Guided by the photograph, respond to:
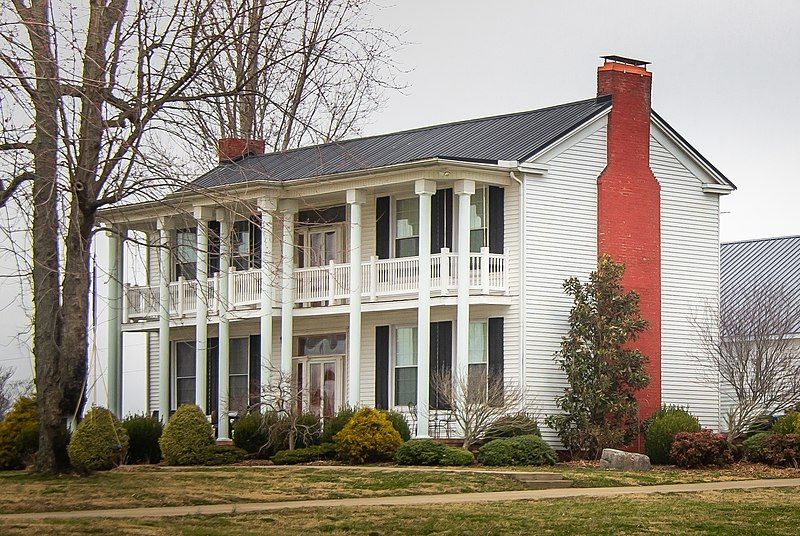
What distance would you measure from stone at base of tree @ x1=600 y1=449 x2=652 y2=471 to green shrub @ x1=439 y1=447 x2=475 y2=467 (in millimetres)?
2809

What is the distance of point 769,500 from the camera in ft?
73.8

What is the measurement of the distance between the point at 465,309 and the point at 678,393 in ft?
22.9

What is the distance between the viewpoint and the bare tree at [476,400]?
3247cm

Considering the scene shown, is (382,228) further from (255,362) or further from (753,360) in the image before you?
(753,360)

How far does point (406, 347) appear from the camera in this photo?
37031 mm

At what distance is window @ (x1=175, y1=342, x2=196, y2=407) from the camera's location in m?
42.9

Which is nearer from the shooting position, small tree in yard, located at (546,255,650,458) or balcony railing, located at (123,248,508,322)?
small tree in yard, located at (546,255,650,458)

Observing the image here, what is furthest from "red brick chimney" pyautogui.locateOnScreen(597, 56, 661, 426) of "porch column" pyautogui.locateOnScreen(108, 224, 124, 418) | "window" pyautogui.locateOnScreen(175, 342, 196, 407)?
"porch column" pyautogui.locateOnScreen(108, 224, 124, 418)

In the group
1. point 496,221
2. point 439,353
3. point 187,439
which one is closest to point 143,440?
point 187,439

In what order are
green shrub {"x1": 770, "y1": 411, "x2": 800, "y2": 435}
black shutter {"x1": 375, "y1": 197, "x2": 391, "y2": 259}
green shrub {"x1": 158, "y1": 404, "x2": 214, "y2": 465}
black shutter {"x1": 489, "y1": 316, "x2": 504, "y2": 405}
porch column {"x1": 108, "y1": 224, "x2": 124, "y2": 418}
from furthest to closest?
porch column {"x1": 108, "y1": 224, "x2": 124, "y2": 418}
black shutter {"x1": 375, "y1": 197, "x2": 391, "y2": 259}
black shutter {"x1": 489, "y1": 316, "x2": 504, "y2": 405}
green shrub {"x1": 158, "y1": 404, "x2": 214, "y2": 465}
green shrub {"x1": 770, "y1": 411, "x2": 800, "y2": 435}

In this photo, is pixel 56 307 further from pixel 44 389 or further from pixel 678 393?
pixel 678 393

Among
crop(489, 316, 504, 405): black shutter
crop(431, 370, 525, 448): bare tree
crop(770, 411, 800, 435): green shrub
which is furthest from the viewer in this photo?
crop(489, 316, 504, 405): black shutter

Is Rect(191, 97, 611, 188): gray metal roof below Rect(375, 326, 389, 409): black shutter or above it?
above

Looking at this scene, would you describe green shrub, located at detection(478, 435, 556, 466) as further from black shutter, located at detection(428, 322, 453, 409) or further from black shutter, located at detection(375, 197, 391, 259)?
black shutter, located at detection(375, 197, 391, 259)
